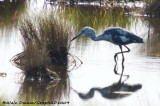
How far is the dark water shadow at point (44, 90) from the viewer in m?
9.80

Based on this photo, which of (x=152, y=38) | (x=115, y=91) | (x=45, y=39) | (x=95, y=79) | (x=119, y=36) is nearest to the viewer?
(x=115, y=91)

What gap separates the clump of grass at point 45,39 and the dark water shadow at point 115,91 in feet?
3.61

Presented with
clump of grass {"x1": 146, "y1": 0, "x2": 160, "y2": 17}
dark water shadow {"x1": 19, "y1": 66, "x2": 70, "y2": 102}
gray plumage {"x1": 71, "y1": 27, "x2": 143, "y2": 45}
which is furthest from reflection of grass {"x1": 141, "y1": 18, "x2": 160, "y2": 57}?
dark water shadow {"x1": 19, "y1": 66, "x2": 70, "y2": 102}

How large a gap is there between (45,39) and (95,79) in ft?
5.03

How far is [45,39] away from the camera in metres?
12.0

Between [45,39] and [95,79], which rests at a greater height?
[45,39]

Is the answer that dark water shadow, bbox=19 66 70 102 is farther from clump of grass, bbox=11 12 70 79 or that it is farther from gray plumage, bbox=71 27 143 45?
gray plumage, bbox=71 27 143 45

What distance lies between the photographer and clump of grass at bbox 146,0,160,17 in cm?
1973

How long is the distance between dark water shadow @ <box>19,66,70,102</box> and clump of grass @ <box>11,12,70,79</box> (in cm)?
45

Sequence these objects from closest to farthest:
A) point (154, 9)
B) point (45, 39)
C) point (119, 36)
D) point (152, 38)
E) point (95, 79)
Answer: point (95, 79) → point (45, 39) → point (119, 36) → point (152, 38) → point (154, 9)

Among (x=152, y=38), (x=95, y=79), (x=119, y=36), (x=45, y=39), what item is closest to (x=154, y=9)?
(x=152, y=38)

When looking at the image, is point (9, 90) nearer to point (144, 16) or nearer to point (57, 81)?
point (57, 81)

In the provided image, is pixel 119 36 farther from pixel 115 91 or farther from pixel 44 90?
pixel 44 90

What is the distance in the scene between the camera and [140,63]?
1242 centimetres
